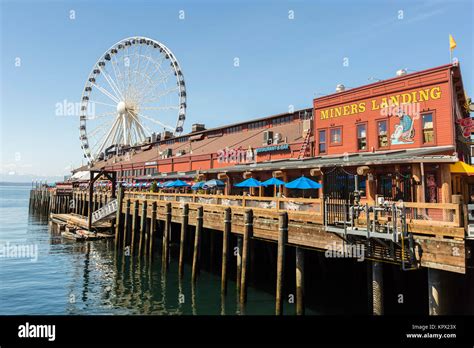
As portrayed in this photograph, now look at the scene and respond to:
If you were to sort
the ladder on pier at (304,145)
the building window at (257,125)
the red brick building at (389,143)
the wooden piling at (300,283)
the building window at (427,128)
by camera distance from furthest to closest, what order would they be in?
1. the building window at (257,125)
2. the ladder on pier at (304,145)
3. the building window at (427,128)
4. the red brick building at (389,143)
5. the wooden piling at (300,283)

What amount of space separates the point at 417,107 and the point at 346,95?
517 centimetres

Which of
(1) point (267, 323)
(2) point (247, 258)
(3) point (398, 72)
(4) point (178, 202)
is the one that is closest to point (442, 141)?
(3) point (398, 72)

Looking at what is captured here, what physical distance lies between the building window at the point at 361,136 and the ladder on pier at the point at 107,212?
83.2 ft

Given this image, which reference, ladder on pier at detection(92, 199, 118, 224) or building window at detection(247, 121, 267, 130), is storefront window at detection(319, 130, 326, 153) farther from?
ladder on pier at detection(92, 199, 118, 224)

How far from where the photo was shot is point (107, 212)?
38250 mm

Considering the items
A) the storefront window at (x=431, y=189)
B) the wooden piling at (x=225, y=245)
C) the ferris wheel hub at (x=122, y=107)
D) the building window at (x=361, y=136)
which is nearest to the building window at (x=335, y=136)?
the building window at (x=361, y=136)

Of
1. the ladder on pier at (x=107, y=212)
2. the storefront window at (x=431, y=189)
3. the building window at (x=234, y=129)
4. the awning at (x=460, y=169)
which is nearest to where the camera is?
the awning at (x=460, y=169)

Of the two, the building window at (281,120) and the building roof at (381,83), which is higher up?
the building window at (281,120)

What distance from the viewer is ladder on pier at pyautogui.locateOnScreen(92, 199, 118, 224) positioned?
123 ft

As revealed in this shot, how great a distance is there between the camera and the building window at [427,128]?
64.9 ft

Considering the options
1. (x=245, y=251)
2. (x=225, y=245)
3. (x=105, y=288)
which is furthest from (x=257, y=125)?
(x=245, y=251)

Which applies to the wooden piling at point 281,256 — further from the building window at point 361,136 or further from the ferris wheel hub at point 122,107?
the ferris wheel hub at point 122,107

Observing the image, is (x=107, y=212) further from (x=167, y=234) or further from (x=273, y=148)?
(x=273, y=148)

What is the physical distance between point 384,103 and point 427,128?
3.24 m
